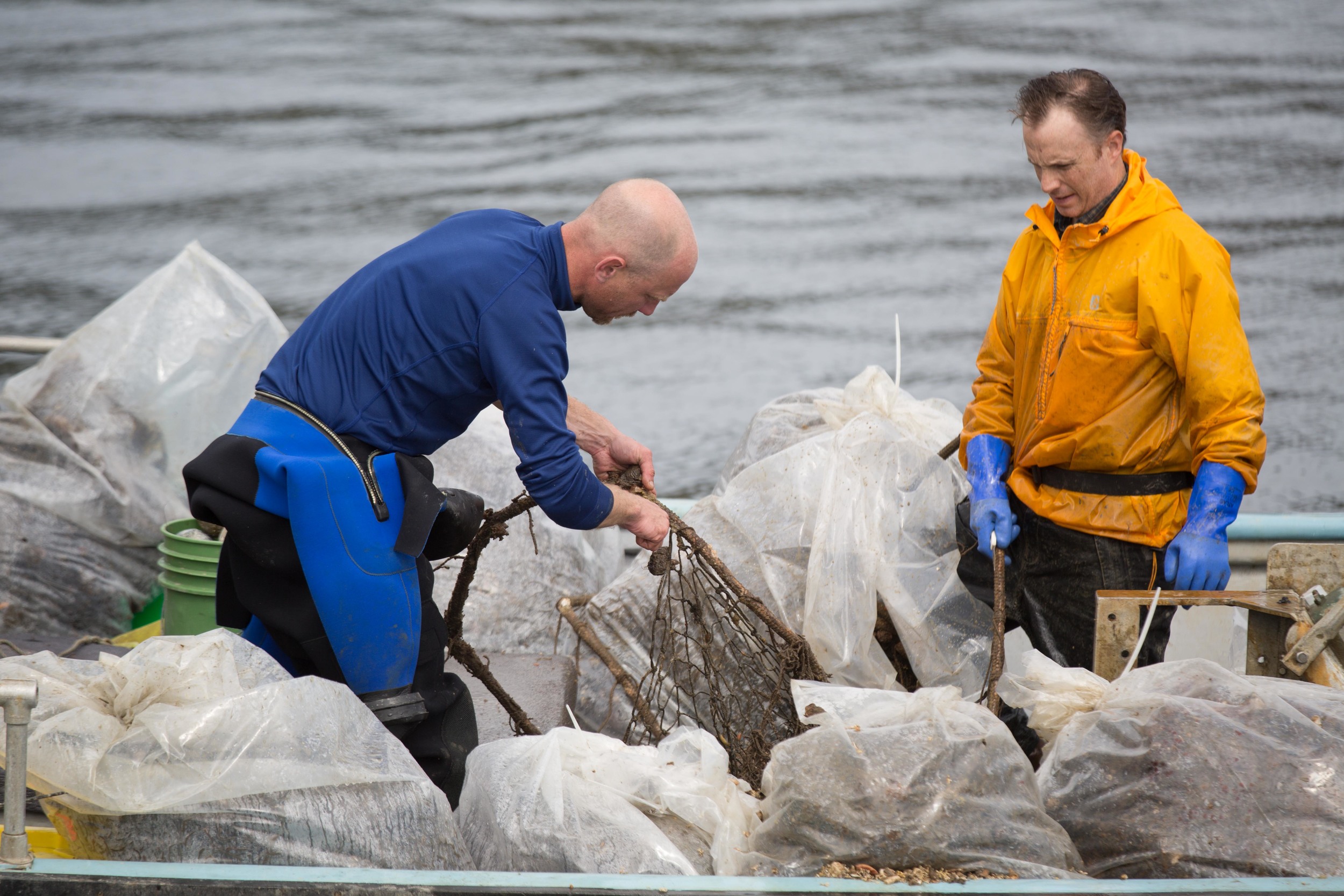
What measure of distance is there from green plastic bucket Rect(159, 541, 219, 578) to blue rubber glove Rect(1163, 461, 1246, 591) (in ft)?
7.25

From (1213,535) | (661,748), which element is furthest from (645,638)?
(1213,535)

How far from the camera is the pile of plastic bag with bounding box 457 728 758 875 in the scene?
176cm

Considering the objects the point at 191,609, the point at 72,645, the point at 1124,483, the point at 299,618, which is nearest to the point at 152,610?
the point at 72,645

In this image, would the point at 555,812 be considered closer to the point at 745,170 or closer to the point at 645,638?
the point at 645,638

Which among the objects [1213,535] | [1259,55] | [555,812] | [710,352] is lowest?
[710,352]

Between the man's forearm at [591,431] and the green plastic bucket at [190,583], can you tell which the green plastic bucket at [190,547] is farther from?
the man's forearm at [591,431]

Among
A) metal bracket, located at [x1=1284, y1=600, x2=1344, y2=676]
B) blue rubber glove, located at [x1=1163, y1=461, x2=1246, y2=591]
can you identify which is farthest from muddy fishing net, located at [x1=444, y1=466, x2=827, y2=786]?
metal bracket, located at [x1=1284, y1=600, x2=1344, y2=676]

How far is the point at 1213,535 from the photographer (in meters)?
2.21

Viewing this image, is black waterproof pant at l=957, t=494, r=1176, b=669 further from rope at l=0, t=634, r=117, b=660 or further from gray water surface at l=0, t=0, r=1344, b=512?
gray water surface at l=0, t=0, r=1344, b=512

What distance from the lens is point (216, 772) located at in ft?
5.53

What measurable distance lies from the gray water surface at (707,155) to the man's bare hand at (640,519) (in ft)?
10.9

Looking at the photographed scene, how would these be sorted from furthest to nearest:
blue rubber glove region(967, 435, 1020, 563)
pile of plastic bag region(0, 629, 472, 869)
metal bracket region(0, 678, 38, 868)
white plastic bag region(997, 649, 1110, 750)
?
blue rubber glove region(967, 435, 1020, 563), white plastic bag region(997, 649, 1110, 750), pile of plastic bag region(0, 629, 472, 869), metal bracket region(0, 678, 38, 868)

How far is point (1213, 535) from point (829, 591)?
777 mm

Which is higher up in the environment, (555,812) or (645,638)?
(555,812)
